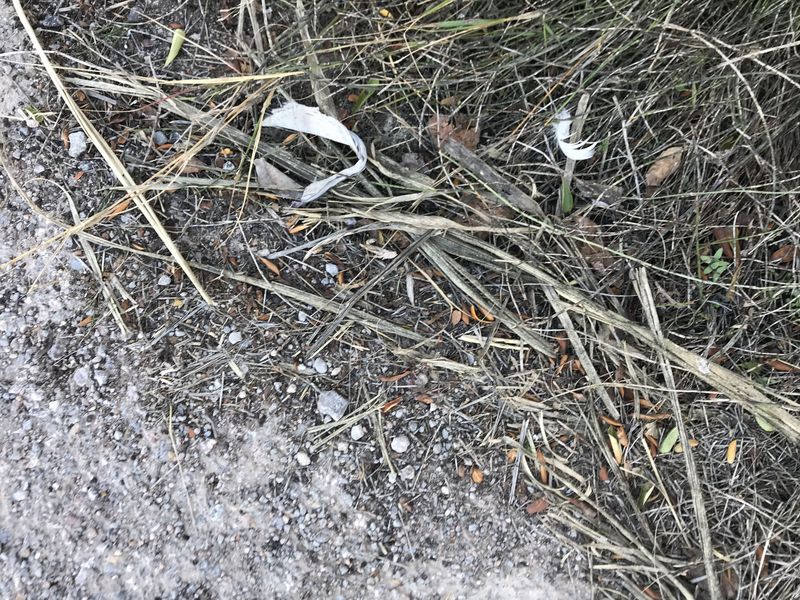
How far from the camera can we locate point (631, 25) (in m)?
1.38

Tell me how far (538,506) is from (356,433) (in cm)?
49

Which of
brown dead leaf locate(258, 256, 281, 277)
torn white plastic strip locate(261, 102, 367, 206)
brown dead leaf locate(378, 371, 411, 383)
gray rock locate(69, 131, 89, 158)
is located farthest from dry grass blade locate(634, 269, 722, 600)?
gray rock locate(69, 131, 89, 158)

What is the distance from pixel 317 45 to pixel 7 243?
0.89m

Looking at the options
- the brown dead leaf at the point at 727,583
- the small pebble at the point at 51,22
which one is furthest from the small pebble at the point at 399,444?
the small pebble at the point at 51,22

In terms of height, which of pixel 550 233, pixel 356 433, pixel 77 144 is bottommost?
pixel 356 433

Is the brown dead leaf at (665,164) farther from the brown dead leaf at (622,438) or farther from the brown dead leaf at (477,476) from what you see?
the brown dead leaf at (477,476)

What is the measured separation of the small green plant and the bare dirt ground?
2.21 ft

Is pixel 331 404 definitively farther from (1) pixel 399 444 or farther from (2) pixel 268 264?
(2) pixel 268 264

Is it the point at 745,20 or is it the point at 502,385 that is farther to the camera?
the point at 502,385

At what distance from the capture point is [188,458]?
146 centimetres

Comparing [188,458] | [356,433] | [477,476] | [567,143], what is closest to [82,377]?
[188,458]

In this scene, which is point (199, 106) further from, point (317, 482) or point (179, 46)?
point (317, 482)

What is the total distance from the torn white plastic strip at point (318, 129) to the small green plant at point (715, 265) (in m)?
0.88

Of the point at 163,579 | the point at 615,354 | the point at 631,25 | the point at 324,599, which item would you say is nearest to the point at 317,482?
the point at 324,599
